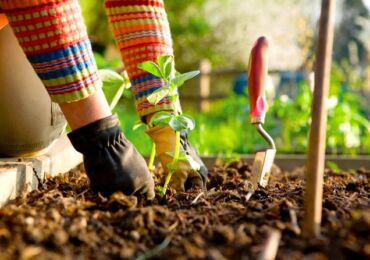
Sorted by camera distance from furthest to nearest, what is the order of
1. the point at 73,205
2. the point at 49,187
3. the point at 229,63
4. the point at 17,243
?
the point at 229,63 < the point at 49,187 < the point at 73,205 < the point at 17,243

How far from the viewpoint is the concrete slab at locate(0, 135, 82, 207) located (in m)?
1.37

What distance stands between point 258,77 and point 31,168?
2.23 feet

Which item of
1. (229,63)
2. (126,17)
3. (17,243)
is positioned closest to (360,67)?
(229,63)

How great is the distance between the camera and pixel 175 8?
10570 mm

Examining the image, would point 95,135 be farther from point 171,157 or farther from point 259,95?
point 259,95

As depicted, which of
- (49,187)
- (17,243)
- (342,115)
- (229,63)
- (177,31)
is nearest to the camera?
(17,243)

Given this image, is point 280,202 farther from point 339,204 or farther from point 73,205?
point 73,205

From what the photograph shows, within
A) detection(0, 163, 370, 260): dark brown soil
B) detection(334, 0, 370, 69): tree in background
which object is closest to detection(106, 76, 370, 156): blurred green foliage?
detection(0, 163, 370, 260): dark brown soil

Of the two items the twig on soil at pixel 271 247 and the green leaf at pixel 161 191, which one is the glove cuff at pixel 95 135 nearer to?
the green leaf at pixel 161 191

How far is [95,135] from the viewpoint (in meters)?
1.22

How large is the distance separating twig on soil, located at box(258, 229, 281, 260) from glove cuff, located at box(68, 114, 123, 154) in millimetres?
456

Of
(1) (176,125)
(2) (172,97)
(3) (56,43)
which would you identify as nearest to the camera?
(3) (56,43)

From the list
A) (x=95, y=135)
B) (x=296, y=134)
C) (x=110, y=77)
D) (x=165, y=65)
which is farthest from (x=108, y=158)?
(x=296, y=134)

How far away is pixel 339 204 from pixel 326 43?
1.45 feet
